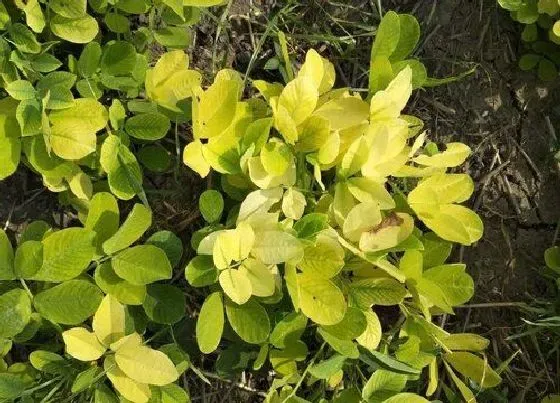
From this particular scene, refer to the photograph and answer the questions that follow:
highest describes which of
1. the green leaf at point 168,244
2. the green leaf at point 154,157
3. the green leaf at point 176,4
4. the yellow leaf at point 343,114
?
the green leaf at point 176,4

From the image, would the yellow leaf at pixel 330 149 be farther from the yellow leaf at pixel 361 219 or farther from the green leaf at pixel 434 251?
the green leaf at pixel 434 251

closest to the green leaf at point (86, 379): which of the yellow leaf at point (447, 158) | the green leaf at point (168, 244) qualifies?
the green leaf at point (168, 244)

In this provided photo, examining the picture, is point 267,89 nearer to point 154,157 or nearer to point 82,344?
point 154,157

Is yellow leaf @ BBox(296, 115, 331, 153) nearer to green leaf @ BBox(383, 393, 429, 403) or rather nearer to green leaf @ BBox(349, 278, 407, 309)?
green leaf @ BBox(349, 278, 407, 309)

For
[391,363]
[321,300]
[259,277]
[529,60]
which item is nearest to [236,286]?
[259,277]

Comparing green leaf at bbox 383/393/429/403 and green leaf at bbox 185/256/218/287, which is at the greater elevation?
green leaf at bbox 185/256/218/287

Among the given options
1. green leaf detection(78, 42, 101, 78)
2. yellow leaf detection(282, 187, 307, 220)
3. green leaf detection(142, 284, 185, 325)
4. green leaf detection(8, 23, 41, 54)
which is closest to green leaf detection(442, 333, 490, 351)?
yellow leaf detection(282, 187, 307, 220)
